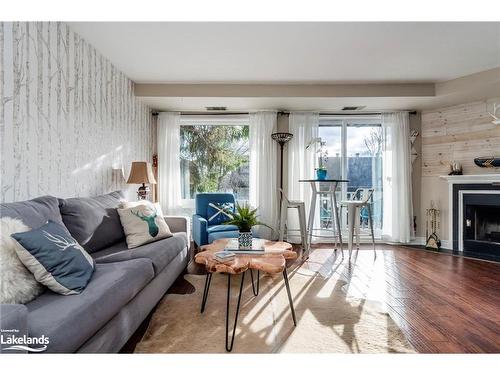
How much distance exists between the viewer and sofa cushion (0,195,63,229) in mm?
1620

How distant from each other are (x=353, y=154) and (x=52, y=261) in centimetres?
480

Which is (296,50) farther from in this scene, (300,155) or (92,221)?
(92,221)

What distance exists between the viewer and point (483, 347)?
1.77m

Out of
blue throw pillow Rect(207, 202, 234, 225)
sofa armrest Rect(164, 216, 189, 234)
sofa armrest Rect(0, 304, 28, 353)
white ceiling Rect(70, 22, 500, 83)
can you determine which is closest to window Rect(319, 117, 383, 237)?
white ceiling Rect(70, 22, 500, 83)

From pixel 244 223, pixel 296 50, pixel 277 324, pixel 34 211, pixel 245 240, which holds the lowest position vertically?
pixel 277 324

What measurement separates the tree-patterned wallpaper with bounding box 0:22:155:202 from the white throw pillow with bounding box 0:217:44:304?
0.66 m

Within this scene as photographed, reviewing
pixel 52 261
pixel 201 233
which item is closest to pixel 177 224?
pixel 201 233

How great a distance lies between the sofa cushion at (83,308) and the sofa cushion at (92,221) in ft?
1.77

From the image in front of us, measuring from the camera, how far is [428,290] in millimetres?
2732

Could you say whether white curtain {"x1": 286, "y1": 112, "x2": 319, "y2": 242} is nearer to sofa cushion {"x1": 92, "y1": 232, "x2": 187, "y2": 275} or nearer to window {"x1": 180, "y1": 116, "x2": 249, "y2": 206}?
window {"x1": 180, "y1": 116, "x2": 249, "y2": 206}

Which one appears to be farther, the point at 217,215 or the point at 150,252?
the point at 217,215

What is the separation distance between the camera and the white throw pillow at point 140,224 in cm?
258
